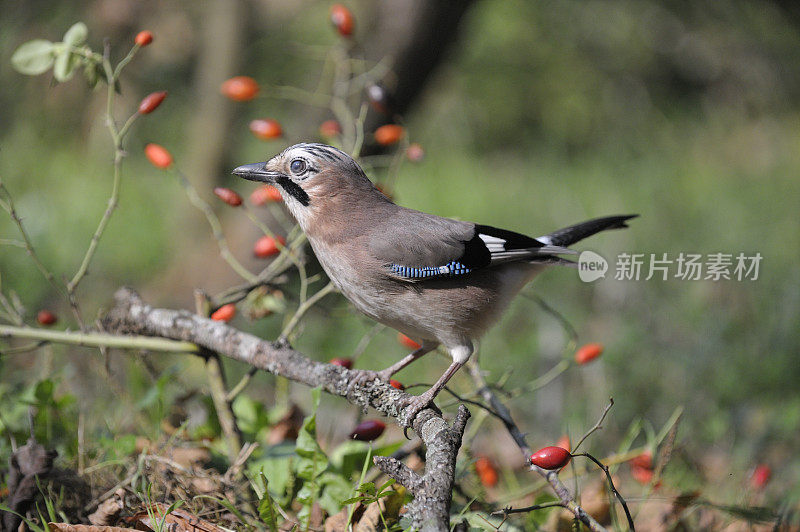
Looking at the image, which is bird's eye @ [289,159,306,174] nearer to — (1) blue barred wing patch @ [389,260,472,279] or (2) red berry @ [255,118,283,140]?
(2) red berry @ [255,118,283,140]

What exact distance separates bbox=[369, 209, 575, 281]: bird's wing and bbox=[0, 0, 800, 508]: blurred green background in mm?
482

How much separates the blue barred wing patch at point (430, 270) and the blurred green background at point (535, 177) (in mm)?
488

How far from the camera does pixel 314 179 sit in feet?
9.23

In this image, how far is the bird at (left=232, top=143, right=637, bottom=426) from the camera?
2.71 metres

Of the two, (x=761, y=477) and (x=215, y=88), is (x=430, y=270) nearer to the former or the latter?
(x=761, y=477)

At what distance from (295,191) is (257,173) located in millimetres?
163

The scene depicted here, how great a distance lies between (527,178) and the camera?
8.22 metres

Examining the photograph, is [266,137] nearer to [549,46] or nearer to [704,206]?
[704,206]

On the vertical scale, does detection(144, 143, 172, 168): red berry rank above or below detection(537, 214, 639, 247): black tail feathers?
above

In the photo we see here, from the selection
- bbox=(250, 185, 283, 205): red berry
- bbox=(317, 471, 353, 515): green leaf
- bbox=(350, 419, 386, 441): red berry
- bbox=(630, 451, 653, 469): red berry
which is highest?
bbox=(250, 185, 283, 205): red berry

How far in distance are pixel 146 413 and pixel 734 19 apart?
8541 mm

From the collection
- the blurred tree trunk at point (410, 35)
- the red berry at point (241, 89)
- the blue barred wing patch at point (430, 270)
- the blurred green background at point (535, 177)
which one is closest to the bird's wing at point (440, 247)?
the blue barred wing patch at point (430, 270)

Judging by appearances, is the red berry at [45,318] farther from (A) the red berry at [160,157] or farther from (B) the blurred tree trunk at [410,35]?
(B) the blurred tree trunk at [410,35]

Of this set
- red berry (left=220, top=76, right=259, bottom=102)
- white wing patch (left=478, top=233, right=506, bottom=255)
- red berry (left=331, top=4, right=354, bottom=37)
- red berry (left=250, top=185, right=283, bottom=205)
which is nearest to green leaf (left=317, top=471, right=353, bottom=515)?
white wing patch (left=478, top=233, right=506, bottom=255)
